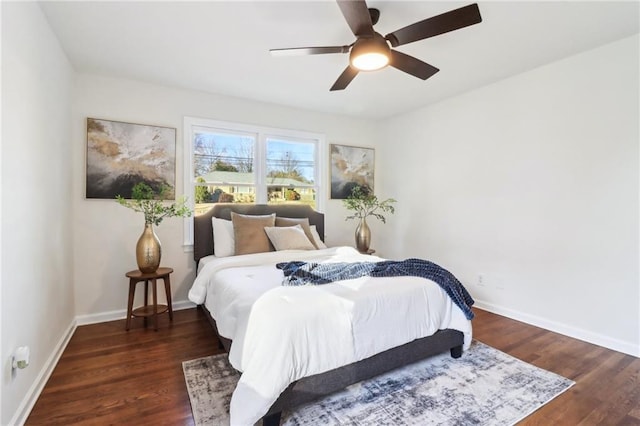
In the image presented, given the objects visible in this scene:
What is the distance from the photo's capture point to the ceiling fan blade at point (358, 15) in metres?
1.71

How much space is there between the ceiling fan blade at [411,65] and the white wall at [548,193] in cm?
151

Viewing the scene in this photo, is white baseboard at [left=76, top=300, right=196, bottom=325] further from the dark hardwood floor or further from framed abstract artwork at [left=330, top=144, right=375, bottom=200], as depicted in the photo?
framed abstract artwork at [left=330, top=144, right=375, bottom=200]

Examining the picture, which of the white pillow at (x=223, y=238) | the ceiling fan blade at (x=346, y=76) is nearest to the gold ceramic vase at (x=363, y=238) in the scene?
the white pillow at (x=223, y=238)

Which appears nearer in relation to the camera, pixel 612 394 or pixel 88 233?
pixel 612 394

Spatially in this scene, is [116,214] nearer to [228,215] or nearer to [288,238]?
[228,215]

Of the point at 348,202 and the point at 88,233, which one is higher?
the point at 348,202

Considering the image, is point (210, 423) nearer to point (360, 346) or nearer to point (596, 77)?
point (360, 346)

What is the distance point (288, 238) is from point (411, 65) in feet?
6.84

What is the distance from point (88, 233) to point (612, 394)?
4584mm

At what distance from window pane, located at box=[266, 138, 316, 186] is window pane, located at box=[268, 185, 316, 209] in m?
0.07

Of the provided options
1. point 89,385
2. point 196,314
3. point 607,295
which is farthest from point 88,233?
point 607,295

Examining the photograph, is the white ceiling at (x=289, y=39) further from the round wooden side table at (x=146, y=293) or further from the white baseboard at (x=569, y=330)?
the white baseboard at (x=569, y=330)

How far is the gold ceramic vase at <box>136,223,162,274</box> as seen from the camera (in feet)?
9.81

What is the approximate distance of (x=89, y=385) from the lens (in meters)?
2.08
